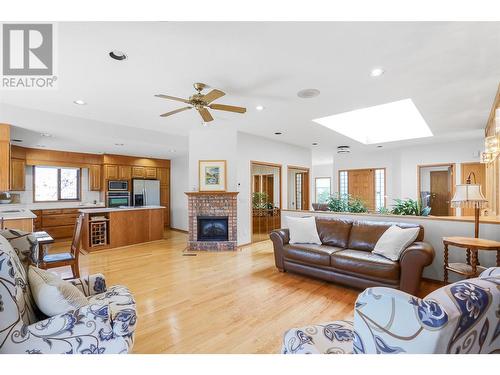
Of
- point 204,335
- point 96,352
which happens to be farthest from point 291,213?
point 96,352

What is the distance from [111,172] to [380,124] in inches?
291

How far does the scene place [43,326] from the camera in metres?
1.30

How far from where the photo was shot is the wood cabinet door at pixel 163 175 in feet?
25.4

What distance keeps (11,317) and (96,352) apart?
465mm

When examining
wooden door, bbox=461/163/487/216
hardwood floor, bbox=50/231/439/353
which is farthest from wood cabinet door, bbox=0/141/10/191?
wooden door, bbox=461/163/487/216

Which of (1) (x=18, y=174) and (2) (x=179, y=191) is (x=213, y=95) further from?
(1) (x=18, y=174)

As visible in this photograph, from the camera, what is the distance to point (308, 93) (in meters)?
3.20

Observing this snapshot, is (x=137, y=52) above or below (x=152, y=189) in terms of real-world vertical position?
above

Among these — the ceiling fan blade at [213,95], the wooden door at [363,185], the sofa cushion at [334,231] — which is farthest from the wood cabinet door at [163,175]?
the wooden door at [363,185]

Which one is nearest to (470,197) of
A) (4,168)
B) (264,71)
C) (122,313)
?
(264,71)

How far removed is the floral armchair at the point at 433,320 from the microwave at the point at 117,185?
730 cm
